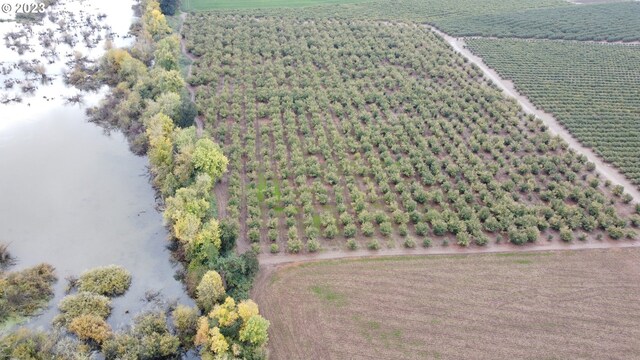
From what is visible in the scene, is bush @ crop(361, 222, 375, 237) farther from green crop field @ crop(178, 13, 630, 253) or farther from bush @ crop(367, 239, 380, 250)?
bush @ crop(367, 239, 380, 250)

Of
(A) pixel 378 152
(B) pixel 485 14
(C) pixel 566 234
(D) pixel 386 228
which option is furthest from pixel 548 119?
(B) pixel 485 14

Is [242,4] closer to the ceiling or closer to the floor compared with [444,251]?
closer to the ceiling

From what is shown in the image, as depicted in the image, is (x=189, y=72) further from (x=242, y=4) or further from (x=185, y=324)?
(x=185, y=324)

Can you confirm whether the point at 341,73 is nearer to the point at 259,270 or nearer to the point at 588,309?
the point at 259,270

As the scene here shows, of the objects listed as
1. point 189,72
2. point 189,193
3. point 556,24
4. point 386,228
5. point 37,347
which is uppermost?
point 556,24

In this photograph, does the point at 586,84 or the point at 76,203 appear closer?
the point at 76,203

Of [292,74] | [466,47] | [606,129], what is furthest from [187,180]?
[466,47]

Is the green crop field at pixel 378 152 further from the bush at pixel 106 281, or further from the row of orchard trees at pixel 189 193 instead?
the bush at pixel 106 281

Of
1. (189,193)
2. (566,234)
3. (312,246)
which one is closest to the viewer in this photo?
(312,246)
